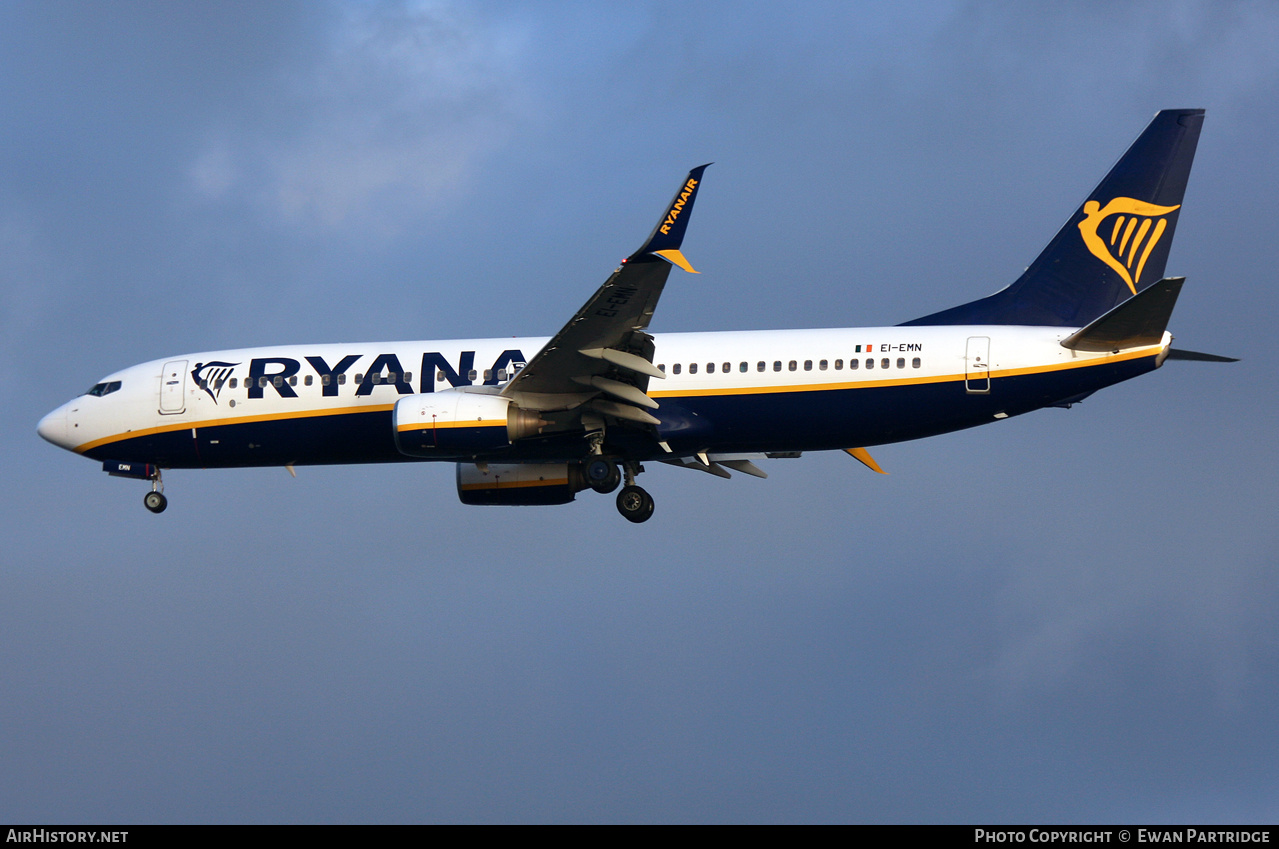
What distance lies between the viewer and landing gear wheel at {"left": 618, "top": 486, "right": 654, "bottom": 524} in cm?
3534

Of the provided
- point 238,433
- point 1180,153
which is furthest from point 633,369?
point 1180,153

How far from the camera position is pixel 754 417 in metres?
33.8

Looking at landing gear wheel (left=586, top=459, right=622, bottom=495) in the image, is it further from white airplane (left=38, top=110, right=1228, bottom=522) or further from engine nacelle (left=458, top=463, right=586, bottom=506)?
engine nacelle (left=458, top=463, right=586, bottom=506)

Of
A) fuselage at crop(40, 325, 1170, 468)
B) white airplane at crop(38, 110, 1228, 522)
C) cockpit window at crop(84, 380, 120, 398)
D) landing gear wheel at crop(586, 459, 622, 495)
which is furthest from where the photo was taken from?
cockpit window at crop(84, 380, 120, 398)

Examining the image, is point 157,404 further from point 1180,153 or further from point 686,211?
point 1180,153

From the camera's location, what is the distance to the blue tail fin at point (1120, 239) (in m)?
35.3

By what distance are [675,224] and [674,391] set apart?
19.1 feet

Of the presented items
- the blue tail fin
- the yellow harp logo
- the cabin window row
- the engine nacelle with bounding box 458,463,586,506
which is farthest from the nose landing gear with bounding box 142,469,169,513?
the yellow harp logo

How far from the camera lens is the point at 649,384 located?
112ft

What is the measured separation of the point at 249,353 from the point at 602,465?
929cm

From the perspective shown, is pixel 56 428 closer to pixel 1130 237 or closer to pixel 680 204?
pixel 680 204

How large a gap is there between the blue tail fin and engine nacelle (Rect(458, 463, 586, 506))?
867 centimetres

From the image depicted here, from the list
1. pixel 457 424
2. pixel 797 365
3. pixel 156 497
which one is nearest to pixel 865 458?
pixel 797 365
